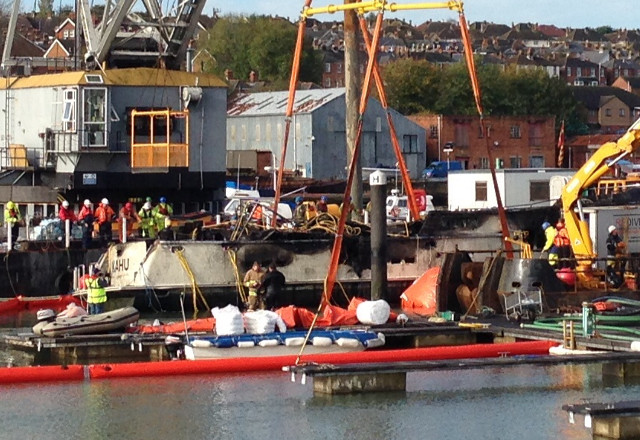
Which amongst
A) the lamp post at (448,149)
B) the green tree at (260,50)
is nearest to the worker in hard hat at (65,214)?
the lamp post at (448,149)

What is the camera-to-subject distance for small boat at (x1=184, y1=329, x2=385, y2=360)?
2809cm

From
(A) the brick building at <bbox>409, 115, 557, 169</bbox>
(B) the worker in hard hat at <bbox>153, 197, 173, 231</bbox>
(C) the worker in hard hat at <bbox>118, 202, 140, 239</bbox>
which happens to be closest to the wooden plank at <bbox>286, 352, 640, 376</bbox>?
(B) the worker in hard hat at <bbox>153, 197, 173, 231</bbox>

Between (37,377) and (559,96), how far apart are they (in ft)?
304

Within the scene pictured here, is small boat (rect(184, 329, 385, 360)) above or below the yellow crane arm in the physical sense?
below

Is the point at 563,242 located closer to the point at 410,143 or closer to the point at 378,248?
the point at 378,248

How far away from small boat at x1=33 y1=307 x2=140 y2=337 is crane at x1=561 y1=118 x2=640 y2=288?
34.1 ft

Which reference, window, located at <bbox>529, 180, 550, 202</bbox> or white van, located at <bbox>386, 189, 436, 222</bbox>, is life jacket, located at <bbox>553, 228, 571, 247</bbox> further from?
white van, located at <bbox>386, 189, 436, 222</bbox>

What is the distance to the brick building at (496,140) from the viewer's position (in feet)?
302

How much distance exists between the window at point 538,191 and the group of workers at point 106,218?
10863 millimetres

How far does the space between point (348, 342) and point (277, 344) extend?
122cm

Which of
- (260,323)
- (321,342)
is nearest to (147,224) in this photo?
(260,323)

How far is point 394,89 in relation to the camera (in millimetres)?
108312

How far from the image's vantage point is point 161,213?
4084 cm

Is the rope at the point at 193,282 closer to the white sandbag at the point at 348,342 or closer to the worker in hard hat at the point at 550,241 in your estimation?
the worker in hard hat at the point at 550,241
